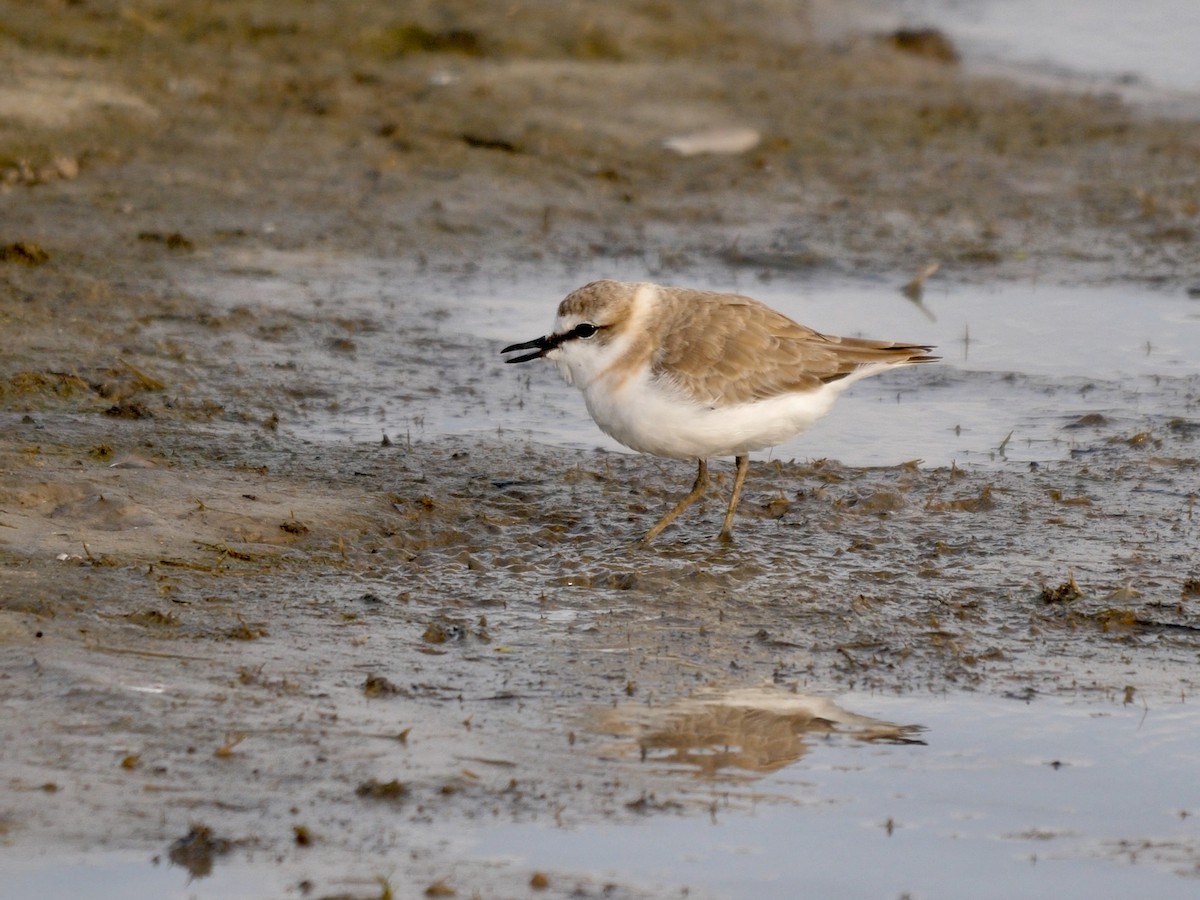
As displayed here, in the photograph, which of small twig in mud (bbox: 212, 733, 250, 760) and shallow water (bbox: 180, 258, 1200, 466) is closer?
small twig in mud (bbox: 212, 733, 250, 760)

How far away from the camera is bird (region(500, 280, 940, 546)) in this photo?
6.33 metres

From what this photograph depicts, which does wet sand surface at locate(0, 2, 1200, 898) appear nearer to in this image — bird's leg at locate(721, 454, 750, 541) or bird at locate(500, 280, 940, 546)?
bird's leg at locate(721, 454, 750, 541)

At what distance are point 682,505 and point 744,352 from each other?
73cm

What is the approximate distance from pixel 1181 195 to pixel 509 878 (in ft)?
31.8

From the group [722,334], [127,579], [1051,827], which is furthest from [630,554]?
[1051,827]

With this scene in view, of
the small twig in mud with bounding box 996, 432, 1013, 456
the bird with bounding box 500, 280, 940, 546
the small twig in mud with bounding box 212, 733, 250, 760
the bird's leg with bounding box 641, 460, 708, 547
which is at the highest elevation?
the bird with bounding box 500, 280, 940, 546

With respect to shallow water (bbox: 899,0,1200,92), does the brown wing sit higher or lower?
lower

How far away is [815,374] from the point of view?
6.63m

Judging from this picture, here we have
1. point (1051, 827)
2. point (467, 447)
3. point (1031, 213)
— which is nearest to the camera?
point (1051, 827)

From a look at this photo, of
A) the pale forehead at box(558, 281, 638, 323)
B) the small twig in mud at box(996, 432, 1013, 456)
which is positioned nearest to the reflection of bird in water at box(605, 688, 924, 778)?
the pale forehead at box(558, 281, 638, 323)

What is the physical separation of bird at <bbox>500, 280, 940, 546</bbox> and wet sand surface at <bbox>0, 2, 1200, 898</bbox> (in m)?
0.53

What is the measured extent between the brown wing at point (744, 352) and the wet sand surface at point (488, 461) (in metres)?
0.68

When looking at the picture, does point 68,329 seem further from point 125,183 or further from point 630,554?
point 630,554

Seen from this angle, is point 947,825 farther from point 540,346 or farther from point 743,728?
point 540,346
